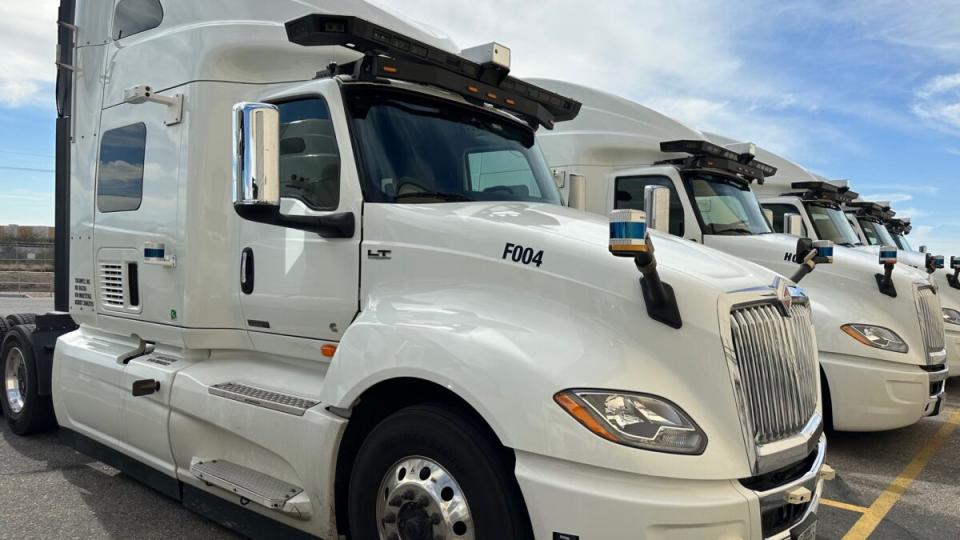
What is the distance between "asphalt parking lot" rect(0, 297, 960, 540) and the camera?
4277 millimetres

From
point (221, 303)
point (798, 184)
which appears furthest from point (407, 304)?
point (798, 184)

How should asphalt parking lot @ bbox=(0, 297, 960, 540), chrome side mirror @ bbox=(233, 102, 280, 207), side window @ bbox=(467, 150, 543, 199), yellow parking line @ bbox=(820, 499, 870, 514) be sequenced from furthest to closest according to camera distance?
yellow parking line @ bbox=(820, 499, 870, 514), asphalt parking lot @ bbox=(0, 297, 960, 540), side window @ bbox=(467, 150, 543, 199), chrome side mirror @ bbox=(233, 102, 280, 207)

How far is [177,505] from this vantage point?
Answer: 4668 millimetres

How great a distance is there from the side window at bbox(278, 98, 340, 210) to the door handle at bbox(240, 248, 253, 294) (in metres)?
0.51

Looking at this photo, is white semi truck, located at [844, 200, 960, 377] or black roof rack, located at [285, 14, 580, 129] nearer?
black roof rack, located at [285, 14, 580, 129]

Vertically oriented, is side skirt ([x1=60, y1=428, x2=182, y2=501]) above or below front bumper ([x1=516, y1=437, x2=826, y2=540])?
below

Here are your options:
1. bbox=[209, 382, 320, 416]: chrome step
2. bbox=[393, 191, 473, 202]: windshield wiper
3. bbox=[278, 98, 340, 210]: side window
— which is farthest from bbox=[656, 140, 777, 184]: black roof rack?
bbox=[209, 382, 320, 416]: chrome step

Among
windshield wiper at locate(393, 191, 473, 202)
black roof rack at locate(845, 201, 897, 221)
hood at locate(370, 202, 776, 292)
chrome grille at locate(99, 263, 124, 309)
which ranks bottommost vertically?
chrome grille at locate(99, 263, 124, 309)

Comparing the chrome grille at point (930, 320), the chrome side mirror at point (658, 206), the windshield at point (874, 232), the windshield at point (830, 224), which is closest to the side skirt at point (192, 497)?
the chrome side mirror at point (658, 206)

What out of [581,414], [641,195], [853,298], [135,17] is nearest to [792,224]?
[853,298]

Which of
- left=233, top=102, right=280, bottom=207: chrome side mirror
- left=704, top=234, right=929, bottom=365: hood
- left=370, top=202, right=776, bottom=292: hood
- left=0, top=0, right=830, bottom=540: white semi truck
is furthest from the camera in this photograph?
left=704, top=234, right=929, bottom=365: hood

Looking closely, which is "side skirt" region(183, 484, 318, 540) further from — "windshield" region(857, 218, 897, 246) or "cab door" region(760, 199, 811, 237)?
"windshield" region(857, 218, 897, 246)

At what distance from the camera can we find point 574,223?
3.38 m

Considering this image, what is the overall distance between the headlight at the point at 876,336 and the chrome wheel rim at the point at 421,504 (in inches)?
176
